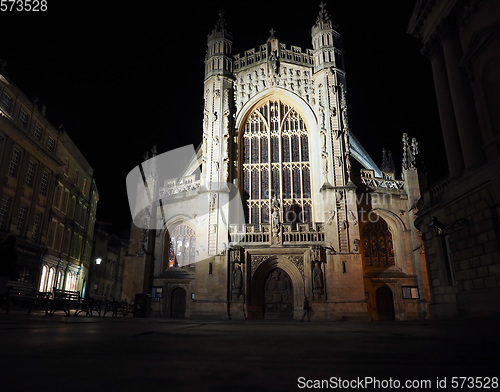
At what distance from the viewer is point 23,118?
2388 centimetres

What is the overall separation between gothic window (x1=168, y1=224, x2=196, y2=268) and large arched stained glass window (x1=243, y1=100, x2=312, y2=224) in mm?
4823

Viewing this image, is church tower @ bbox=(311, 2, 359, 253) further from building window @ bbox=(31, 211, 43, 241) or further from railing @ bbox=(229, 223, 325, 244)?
building window @ bbox=(31, 211, 43, 241)

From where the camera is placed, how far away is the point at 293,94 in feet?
84.3

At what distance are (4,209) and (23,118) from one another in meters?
6.68

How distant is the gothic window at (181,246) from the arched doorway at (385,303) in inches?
521

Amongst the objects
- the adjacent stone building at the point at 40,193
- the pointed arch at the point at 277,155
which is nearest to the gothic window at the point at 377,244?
the pointed arch at the point at 277,155

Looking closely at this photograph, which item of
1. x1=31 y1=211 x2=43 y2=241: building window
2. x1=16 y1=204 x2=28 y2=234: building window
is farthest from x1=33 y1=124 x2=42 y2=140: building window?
x1=31 y1=211 x2=43 y2=241: building window

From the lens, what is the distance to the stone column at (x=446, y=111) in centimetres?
1220

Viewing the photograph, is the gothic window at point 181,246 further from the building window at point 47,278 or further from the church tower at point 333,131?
the church tower at point 333,131

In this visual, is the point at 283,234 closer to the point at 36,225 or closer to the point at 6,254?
the point at 6,254

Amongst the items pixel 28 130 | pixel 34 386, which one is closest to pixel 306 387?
pixel 34 386

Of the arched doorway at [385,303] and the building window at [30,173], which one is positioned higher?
the building window at [30,173]

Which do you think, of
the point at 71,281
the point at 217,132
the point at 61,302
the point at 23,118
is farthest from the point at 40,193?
the point at 61,302

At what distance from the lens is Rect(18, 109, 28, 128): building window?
23.5 metres
